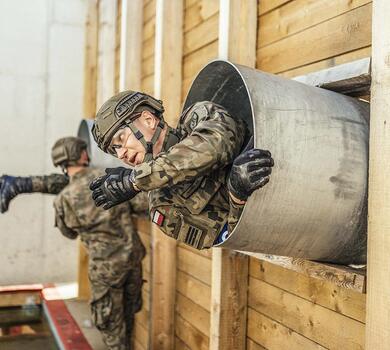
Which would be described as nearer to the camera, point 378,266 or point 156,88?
point 378,266

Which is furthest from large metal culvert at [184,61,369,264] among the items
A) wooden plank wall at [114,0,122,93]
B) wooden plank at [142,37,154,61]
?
wooden plank wall at [114,0,122,93]

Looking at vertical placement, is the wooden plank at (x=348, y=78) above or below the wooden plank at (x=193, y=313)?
above

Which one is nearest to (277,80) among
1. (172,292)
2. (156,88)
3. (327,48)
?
(327,48)

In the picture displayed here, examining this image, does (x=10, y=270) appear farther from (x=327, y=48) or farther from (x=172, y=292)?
(x=327, y=48)

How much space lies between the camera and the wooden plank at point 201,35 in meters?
2.97

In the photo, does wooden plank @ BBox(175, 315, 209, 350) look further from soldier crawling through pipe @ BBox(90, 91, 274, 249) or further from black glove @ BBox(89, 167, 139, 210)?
black glove @ BBox(89, 167, 139, 210)

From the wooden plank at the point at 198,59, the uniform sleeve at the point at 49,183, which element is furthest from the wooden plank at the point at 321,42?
the uniform sleeve at the point at 49,183

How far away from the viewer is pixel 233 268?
2541 mm

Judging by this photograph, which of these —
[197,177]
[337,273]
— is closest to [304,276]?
[337,273]

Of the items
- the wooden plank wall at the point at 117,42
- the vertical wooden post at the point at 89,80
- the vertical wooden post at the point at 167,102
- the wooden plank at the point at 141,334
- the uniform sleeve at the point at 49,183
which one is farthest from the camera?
the vertical wooden post at the point at 89,80

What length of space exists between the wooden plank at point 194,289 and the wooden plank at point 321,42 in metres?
1.49

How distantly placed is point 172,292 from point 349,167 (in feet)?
7.55

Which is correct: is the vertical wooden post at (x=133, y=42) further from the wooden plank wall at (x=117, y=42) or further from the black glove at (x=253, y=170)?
the black glove at (x=253, y=170)

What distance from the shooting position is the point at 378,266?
1.46 metres
